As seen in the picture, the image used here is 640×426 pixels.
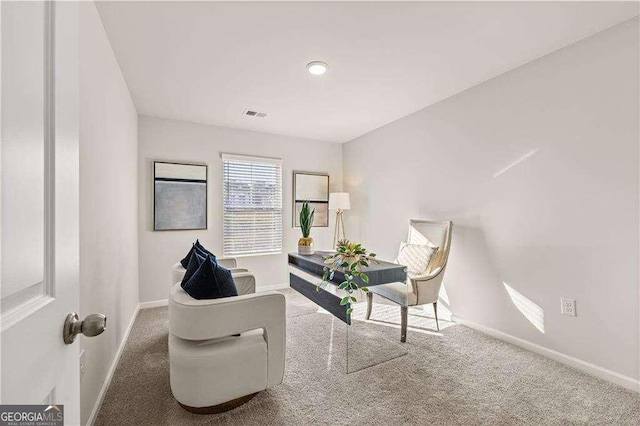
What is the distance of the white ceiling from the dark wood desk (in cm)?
177

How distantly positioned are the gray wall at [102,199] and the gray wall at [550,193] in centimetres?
311

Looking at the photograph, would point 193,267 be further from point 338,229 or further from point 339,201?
point 338,229

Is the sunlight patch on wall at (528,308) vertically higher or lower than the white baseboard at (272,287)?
higher

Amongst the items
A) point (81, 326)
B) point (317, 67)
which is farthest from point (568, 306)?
point (81, 326)

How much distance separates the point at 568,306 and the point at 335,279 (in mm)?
1833

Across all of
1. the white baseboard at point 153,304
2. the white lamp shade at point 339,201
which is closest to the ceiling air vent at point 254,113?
the white lamp shade at point 339,201

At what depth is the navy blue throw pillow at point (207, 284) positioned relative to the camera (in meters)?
1.74

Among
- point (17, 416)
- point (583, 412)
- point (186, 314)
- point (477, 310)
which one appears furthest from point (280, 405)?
A: point (477, 310)

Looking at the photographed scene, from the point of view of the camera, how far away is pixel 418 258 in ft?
9.80

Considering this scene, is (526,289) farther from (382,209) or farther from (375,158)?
(375,158)

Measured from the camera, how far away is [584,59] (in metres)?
2.17

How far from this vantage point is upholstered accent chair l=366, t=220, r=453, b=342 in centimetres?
263

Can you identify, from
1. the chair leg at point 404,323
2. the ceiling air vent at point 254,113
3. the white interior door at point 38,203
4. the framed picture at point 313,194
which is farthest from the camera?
the framed picture at point 313,194

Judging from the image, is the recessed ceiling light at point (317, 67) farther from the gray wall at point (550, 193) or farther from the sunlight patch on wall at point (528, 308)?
the sunlight patch on wall at point (528, 308)
